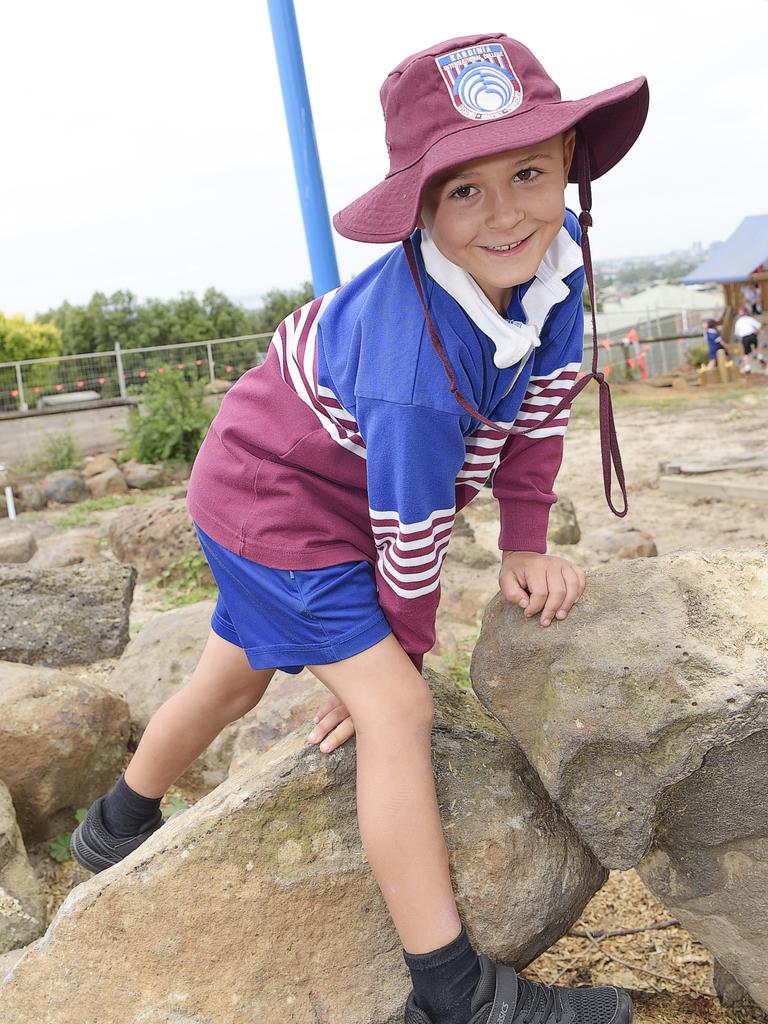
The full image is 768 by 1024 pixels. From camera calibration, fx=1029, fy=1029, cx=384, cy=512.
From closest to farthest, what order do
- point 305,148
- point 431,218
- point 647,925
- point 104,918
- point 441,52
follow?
point 441,52 < point 431,218 < point 104,918 < point 647,925 < point 305,148

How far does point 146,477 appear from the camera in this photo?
31.8 feet

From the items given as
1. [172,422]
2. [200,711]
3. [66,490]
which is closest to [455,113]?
[200,711]

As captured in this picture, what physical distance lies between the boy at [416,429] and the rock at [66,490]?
26.0 feet

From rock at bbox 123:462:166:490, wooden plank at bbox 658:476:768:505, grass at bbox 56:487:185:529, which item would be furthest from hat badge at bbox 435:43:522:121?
rock at bbox 123:462:166:490

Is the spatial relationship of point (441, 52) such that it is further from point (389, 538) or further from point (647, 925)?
point (647, 925)

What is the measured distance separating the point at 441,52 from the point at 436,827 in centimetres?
131

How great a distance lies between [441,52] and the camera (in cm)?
165

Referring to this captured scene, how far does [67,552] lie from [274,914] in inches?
170

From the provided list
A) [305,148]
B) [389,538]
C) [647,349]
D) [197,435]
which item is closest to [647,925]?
[389,538]

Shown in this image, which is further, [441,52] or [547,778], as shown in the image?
[547,778]

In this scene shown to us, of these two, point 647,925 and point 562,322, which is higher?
point 562,322

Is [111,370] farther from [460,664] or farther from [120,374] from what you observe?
[460,664]

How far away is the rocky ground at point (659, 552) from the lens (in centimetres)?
219

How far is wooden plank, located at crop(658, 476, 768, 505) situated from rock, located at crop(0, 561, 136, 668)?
163 inches
